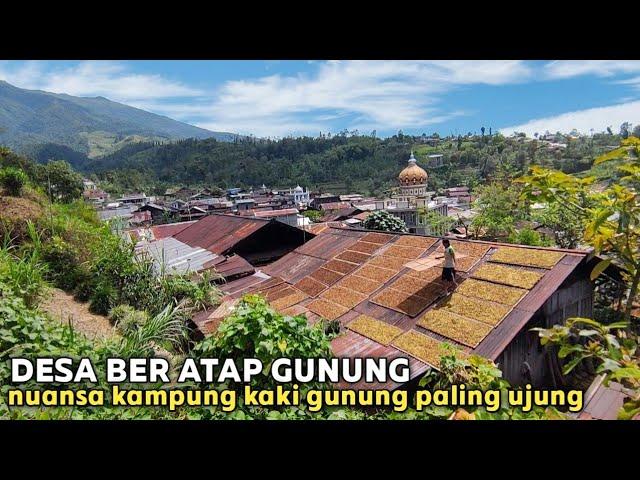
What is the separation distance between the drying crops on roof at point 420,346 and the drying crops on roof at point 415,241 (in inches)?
123

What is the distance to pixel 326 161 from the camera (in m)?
110

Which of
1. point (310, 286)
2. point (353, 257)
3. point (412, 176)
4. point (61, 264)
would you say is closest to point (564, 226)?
point (353, 257)

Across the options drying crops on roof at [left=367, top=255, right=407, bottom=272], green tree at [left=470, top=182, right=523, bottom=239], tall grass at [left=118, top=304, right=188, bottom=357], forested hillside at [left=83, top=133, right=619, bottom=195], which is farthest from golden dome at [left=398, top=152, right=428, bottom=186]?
tall grass at [left=118, top=304, right=188, bottom=357]

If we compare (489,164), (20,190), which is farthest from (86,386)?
(489,164)

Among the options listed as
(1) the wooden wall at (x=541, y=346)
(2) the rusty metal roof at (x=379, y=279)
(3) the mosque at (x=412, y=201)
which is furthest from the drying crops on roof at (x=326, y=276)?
(3) the mosque at (x=412, y=201)

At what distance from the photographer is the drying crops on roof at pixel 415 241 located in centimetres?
863

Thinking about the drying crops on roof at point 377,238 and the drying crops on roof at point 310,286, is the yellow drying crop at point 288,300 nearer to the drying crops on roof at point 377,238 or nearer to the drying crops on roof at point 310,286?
the drying crops on roof at point 310,286

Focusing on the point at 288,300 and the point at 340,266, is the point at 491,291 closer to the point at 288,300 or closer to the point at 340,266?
the point at 340,266

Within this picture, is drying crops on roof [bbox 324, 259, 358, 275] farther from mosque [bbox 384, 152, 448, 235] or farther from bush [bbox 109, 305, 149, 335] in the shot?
mosque [bbox 384, 152, 448, 235]

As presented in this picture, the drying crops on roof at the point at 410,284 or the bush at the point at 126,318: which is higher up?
the drying crops on roof at the point at 410,284

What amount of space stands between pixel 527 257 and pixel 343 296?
11.5 ft

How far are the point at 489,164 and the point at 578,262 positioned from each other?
256ft

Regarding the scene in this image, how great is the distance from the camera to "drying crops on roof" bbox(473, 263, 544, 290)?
6262mm
